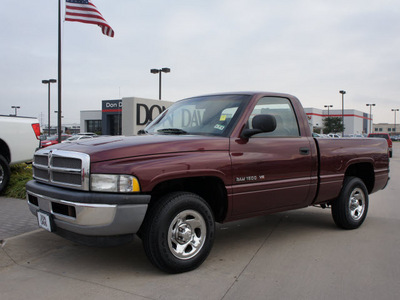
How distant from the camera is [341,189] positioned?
18.1 feet

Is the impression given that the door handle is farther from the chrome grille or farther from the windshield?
the chrome grille

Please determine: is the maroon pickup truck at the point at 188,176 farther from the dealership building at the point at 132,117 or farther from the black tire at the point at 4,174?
the black tire at the point at 4,174

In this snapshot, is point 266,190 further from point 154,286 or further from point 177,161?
point 154,286

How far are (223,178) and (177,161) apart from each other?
58cm

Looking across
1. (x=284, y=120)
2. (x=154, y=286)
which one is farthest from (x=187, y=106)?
(x=154, y=286)

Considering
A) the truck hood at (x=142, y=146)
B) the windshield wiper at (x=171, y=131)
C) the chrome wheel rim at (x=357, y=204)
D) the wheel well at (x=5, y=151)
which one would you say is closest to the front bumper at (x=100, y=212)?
the truck hood at (x=142, y=146)

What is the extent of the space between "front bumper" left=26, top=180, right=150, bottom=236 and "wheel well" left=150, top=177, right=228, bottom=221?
0.46 m

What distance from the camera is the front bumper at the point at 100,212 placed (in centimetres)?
330

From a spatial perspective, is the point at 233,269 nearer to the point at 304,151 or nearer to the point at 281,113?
the point at 304,151

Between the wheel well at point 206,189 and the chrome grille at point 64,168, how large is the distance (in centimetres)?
78

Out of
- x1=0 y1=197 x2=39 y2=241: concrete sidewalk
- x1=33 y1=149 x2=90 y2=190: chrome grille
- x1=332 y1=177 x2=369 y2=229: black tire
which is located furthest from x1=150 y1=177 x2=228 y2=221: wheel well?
x1=0 y1=197 x2=39 y2=241: concrete sidewalk

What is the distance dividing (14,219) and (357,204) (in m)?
5.28

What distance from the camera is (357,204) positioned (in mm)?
5766

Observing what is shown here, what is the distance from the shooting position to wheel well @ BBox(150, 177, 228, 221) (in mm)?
3932
